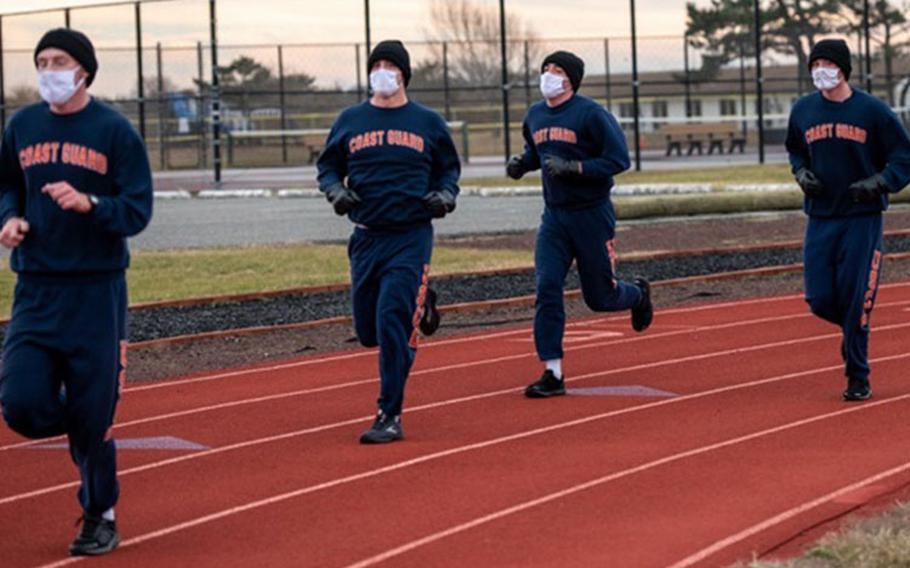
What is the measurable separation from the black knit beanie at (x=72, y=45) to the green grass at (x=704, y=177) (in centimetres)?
2947

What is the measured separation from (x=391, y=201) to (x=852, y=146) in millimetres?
2813

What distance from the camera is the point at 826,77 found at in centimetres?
1198

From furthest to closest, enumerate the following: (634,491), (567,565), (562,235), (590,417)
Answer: (562,235) → (590,417) → (634,491) → (567,565)

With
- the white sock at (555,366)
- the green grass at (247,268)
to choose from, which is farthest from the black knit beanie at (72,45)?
the green grass at (247,268)

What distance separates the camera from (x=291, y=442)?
11.0 meters

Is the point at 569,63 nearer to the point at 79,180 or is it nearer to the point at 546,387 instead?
the point at 546,387

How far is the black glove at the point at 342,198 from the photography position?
35.8ft

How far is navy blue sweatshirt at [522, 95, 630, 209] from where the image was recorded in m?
12.7

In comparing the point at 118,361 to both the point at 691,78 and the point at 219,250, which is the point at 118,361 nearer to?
the point at 219,250

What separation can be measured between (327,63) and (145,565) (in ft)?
141

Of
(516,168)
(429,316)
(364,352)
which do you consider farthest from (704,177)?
(429,316)

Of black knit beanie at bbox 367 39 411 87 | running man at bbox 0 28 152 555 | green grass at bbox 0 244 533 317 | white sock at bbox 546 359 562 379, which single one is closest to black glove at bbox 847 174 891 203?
white sock at bbox 546 359 562 379

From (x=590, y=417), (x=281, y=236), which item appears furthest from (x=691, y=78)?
(x=590, y=417)

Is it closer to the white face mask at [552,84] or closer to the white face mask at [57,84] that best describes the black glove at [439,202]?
the white face mask at [552,84]
